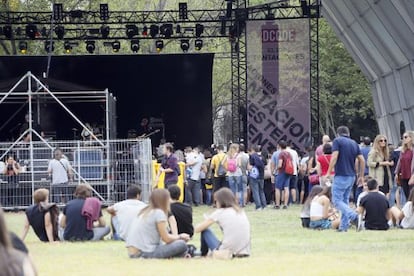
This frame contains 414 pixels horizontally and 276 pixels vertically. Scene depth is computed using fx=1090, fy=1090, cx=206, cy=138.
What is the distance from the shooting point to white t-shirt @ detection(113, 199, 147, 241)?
1440cm

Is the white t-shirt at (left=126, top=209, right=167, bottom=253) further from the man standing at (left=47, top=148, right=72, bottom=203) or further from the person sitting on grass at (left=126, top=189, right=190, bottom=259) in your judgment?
the man standing at (left=47, top=148, right=72, bottom=203)

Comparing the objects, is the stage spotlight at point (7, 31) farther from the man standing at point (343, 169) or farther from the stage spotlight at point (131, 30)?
the man standing at point (343, 169)

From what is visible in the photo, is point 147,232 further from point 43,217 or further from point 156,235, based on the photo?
point 43,217

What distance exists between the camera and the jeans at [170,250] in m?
12.5

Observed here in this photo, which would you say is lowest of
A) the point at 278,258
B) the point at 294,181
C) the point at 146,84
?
the point at 278,258

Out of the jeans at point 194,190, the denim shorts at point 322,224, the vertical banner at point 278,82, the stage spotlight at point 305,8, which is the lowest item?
the denim shorts at point 322,224

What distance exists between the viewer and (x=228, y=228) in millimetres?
12609

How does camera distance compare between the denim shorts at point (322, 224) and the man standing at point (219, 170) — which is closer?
the denim shorts at point (322, 224)

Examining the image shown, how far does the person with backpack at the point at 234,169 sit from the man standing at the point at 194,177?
2.42 meters

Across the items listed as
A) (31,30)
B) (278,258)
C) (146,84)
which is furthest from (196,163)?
(278,258)

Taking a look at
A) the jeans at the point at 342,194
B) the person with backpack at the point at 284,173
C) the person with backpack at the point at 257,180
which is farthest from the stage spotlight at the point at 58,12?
the jeans at the point at 342,194

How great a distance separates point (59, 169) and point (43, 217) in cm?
819

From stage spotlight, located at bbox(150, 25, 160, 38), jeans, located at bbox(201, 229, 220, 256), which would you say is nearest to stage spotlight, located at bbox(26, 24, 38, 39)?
stage spotlight, located at bbox(150, 25, 160, 38)

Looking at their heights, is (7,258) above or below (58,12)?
below
